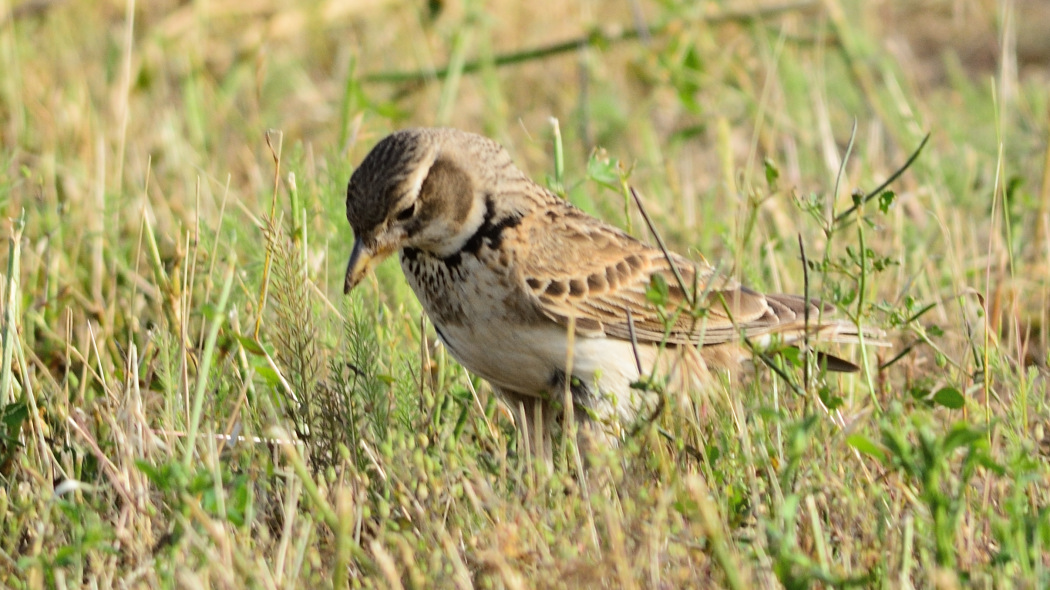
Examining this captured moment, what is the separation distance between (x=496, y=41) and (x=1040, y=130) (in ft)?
13.4

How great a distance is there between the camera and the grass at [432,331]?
130 inches

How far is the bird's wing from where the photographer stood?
4578 mm

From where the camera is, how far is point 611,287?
15.8 feet

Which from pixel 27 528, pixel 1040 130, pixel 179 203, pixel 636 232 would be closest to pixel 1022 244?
pixel 1040 130

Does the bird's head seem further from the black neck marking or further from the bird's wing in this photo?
the bird's wing

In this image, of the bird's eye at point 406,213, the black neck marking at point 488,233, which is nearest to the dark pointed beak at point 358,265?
the bird's eye at point 406,213

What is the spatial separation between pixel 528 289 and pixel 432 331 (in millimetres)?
896

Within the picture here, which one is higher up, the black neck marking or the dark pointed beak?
the black neck marking

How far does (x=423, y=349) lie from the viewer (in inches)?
183

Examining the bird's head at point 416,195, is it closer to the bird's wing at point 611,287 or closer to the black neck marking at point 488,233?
the black neck marking at point 488,233

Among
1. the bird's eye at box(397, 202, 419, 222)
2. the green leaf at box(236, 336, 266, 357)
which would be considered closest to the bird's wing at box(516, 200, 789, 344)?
the bird's eye at box(397, 202, 419, 222)

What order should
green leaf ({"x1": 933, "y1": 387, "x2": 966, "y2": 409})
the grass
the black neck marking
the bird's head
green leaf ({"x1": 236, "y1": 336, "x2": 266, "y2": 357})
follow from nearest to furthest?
the grass → green leaf ({"x1": 933, "y1": 387, "x2": 966, "y2": 409}) → green leaf ({"x1": 236, "y1": 336, "x2": 266, "y2": 357}) → the bird's head → the black neck marking

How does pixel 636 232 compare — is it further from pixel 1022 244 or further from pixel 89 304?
pixel 89 304

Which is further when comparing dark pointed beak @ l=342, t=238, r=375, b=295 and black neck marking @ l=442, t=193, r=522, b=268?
black neck marking @ l=442, t=193, r=522, b=268
